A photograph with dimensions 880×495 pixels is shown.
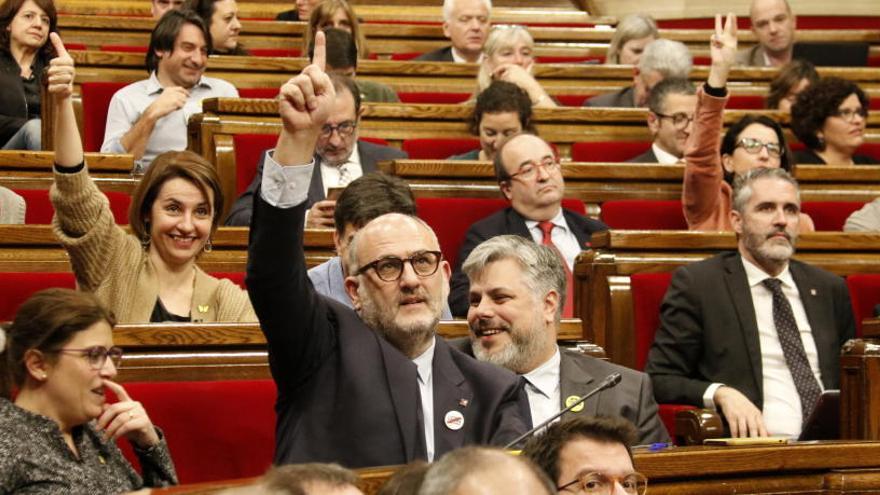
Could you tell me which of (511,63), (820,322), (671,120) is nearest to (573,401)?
(820,322)

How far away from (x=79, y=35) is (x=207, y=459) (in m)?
2.08

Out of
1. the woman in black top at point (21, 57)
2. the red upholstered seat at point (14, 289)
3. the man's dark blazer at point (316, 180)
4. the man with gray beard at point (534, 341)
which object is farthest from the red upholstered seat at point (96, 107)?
the man with gray beard at point (534, 341)

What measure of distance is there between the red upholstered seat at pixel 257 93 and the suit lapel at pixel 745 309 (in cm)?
118

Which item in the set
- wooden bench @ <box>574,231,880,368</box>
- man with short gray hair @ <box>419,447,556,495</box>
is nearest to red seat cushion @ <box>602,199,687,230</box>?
wooden bench @ <box>574,231,880,368</box>

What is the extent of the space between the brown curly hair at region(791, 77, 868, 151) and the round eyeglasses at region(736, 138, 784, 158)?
373 millimetres

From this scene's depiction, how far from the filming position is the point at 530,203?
2.17 meters

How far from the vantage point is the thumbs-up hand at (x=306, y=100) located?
3.85 ft

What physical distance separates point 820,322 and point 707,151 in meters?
0.42

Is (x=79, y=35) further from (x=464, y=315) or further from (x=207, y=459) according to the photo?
(x=207, y=459)

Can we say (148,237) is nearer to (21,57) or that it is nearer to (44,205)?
(44,205)

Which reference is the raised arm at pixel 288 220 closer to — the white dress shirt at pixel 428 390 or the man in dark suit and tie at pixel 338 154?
the white dress shirt at pixel 428 390

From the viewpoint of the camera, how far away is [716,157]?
232cm

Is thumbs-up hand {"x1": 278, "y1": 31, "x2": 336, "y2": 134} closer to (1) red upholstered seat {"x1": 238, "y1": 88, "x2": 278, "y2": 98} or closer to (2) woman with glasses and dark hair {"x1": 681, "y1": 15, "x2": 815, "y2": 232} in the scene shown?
(2) woman with glasses and dark hair {"x1": 681, "y1": 15, "x2": 815, "y2": 232}

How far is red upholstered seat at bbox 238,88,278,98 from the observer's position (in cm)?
288
